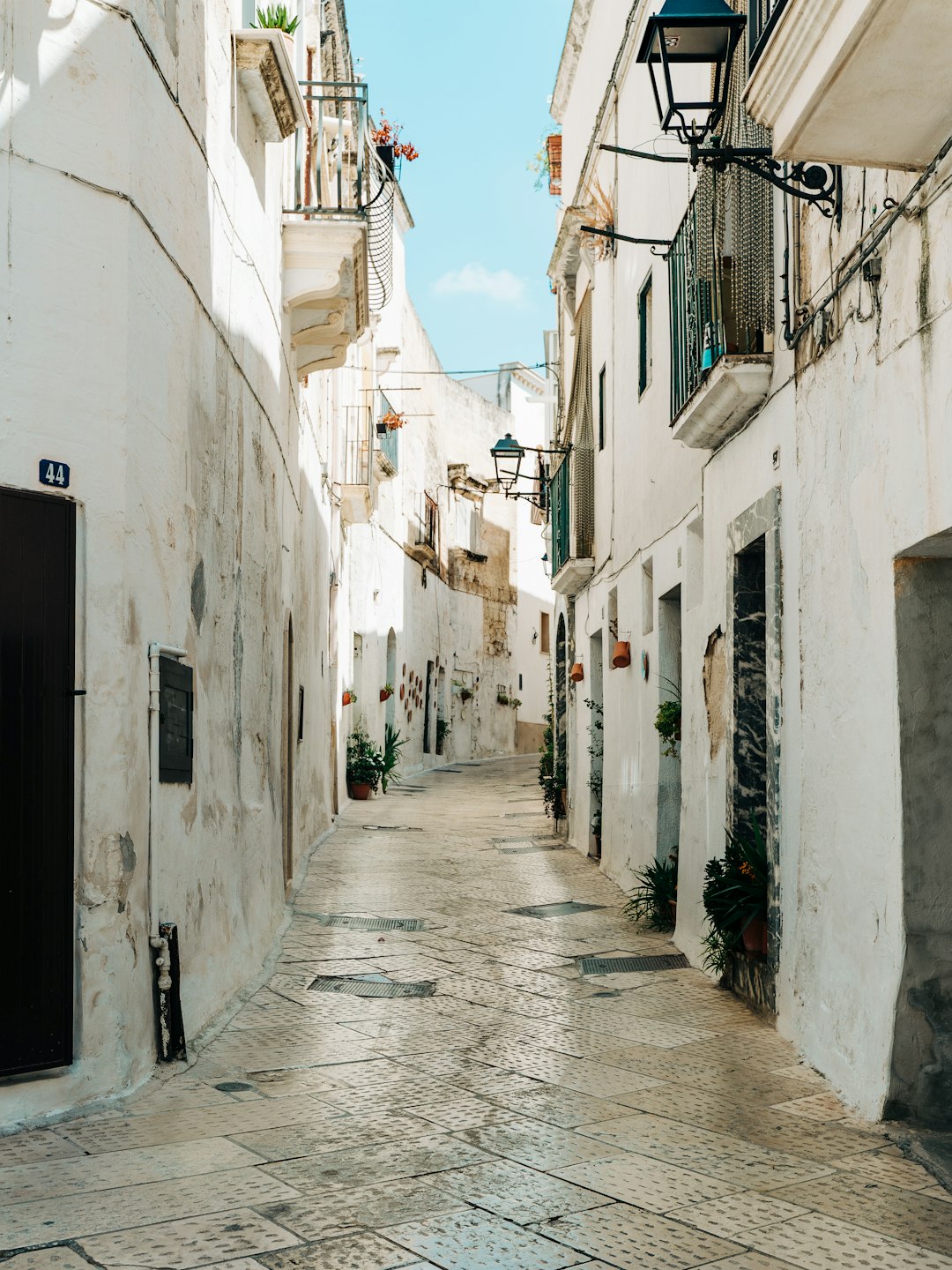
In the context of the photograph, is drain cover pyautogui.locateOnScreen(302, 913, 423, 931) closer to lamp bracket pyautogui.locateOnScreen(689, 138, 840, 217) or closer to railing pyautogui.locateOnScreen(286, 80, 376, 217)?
railing pyautogui.locateOnScreen(286, 80, 376, 217)

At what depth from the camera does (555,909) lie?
10.9m

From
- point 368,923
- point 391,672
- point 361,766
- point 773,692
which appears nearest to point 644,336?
point 368,923

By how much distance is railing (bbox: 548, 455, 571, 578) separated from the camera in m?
16.2

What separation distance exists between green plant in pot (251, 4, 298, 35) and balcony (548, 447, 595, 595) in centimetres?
683

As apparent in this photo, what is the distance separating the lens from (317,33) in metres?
13.6

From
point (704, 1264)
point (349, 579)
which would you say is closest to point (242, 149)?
point (704, 1264)

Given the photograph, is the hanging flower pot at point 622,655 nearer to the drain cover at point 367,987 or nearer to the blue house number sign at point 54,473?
the drain cover at point 367,987

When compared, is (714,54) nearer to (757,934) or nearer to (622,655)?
(757,934)

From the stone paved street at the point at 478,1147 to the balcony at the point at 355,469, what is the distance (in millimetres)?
11230

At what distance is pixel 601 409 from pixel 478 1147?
1095 centimetres

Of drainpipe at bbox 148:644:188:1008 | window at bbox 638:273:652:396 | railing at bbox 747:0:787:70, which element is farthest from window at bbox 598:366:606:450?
drainpipe at bbox 148:644:188:1008

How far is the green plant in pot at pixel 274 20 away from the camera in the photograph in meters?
9.00

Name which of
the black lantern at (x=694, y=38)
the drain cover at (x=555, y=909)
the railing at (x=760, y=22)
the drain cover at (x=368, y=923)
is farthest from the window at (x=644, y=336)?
the railing at (x=760, y=22)

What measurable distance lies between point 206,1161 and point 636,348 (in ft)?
29.4
